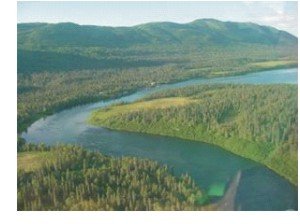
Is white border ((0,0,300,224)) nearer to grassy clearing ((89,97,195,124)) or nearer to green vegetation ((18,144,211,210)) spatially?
green vegetation ((18,144,211,210))

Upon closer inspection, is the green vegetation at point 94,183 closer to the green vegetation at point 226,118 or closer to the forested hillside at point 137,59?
the forested hillside at point 137,59

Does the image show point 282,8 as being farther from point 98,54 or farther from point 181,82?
point 98,54

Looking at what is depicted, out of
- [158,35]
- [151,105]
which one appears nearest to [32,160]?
[151,105]
